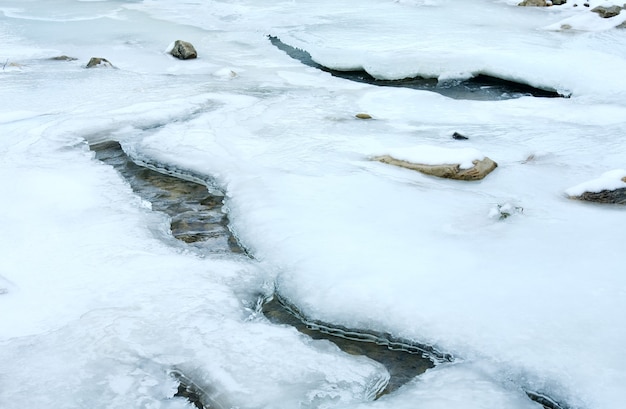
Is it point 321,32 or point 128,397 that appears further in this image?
point 321,32

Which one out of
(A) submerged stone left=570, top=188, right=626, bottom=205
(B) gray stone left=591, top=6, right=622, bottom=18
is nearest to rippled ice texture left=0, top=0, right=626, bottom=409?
(A) submerged stone left=570, top=188, right=626, bottom=205

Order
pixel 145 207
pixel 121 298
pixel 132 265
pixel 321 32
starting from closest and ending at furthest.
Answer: pixel 121 298, pixel 132 265, pixel 145 207, pixel 321 32

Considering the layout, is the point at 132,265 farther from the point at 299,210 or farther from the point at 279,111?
the point at 279,111

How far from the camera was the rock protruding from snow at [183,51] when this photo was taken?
8102 millimetres

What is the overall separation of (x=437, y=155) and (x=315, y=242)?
1.36m

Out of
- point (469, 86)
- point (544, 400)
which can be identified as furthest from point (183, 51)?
point (544, 400)

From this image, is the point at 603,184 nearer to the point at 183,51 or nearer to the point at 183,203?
the point at 183,203

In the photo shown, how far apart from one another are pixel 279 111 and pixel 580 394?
399cm

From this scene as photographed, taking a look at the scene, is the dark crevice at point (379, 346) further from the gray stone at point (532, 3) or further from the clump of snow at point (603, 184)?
the gray stone at point (532, 3)

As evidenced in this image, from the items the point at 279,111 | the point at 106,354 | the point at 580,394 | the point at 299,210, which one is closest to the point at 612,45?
the point at 279,111

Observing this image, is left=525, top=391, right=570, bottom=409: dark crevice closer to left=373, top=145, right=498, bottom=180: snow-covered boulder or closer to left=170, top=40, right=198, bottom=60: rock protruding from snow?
left=373, top=145, right=498, bottom=180: snow-covered boulder

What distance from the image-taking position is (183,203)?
13.5ft

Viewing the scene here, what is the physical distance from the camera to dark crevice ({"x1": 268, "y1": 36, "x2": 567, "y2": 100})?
255 inches

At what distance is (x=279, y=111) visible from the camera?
578cm
